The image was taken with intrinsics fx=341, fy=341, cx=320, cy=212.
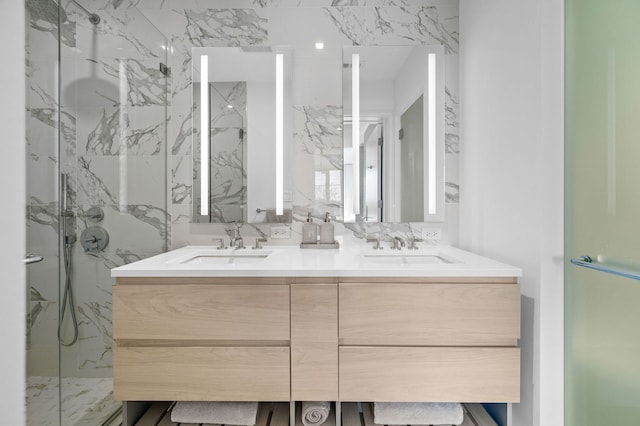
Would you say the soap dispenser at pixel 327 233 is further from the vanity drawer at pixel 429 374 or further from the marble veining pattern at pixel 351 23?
the marble veining pattern at pixel 351 23

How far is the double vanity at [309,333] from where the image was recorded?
1314 mm

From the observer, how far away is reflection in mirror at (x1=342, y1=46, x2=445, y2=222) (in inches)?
77.0

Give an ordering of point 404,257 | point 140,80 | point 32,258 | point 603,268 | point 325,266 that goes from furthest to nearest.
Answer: point 140,80, point 404,257, point 325,266, point 32,258, point 603,268

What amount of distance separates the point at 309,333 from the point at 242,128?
1.22 metres

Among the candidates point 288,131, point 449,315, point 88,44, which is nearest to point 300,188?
point 288,131

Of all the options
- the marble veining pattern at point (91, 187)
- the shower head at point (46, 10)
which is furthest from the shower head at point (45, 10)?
the marble veining pattern at point (91, 187)

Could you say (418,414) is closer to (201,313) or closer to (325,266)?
(325,266)

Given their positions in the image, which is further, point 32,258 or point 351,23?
point 351,23

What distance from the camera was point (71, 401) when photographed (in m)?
1.49

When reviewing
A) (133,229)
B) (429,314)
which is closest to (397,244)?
(429,314)

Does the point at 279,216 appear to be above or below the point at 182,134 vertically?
below

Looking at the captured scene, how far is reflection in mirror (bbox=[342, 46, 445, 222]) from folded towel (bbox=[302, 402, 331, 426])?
97 centimetres

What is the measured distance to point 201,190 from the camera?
200 cm

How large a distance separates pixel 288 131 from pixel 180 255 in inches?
35.6
